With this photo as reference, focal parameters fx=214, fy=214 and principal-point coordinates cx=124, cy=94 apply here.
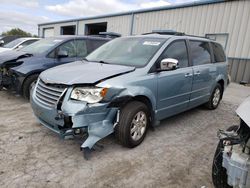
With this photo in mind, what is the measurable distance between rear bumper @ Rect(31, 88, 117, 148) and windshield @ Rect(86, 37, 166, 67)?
103cm

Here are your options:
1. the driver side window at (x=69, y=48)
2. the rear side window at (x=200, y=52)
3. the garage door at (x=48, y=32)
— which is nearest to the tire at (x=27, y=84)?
the driver side window at (x=69, y=48)

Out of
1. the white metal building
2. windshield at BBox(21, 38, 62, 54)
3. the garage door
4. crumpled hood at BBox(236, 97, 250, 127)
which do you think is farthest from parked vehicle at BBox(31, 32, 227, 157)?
the garage door

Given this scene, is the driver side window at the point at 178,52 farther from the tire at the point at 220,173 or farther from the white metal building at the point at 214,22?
the white metal building at the point at 214,22

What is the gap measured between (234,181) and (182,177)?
90cm

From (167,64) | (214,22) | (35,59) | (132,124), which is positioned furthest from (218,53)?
(214,22)

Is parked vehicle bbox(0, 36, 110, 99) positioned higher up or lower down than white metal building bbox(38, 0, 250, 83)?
lower down

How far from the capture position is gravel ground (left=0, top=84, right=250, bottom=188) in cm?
252

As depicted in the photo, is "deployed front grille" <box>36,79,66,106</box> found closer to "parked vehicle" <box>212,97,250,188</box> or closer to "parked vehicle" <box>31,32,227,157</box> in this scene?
"parked vehicle" <box>31,32,227,157</box>

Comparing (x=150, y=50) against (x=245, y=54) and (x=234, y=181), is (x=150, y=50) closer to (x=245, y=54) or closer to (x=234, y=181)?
(x=234, y=181)

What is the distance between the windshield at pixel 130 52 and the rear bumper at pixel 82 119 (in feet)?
3.36

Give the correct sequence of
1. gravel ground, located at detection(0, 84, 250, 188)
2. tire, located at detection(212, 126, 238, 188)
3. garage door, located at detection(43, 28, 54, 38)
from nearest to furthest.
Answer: tire, located at detection(212, 126, 238, 188) → gravel ground, located at detection(0, 84, 250, 188) → garage door, located at detection(43, 28, 54, 38)

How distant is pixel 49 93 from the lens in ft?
9.95

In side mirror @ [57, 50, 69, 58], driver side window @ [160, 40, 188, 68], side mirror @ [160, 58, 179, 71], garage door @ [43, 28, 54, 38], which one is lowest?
side mirror @ [57, 50, 69, 58]

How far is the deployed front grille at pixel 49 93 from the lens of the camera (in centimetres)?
290
